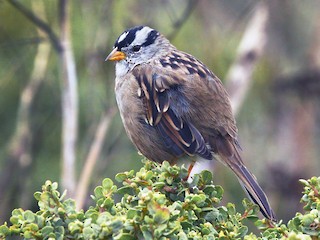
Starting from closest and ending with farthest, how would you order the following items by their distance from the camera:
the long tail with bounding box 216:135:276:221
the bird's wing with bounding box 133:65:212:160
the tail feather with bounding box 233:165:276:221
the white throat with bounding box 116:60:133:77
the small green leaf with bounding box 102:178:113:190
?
the small green leaf with bounding box 102:178:113:190 → the tail feather with bounding box 233:165:276:221 → the long tail with bounding box 216:135:276:221 → the bird's wing with bounding box 133:65:212:160 → the white throat with bounding box 116:60:133:77

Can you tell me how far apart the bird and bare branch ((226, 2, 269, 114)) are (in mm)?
3339

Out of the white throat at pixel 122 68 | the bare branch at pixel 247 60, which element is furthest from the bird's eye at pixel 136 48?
the bare branch at pixel 247 60

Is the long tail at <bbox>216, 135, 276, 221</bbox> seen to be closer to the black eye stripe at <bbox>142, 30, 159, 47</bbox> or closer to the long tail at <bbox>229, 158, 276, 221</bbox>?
the long tail at <bbox>229, 158, 276, 221</bbox>

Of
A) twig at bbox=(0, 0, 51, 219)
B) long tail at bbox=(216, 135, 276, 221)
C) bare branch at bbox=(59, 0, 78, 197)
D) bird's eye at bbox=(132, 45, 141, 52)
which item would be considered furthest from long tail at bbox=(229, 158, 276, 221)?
twig at bbox=(0, 0, 51, 219)

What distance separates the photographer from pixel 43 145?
10750 mm

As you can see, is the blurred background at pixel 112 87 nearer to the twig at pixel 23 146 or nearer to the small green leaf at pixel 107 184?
the twig at pixel 23 146

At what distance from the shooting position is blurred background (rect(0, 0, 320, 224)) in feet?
28.2

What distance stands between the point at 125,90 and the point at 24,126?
432 centimetres

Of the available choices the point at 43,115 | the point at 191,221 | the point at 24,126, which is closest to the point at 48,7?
the point at 24,126

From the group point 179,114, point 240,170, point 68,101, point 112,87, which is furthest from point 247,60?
point 240,170

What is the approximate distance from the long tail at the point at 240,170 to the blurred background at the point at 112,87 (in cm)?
314

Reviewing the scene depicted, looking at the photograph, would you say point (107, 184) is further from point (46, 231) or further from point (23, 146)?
point (23, 146)

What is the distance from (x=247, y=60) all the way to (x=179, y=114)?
13.4 feet

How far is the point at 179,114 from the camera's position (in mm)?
4867
